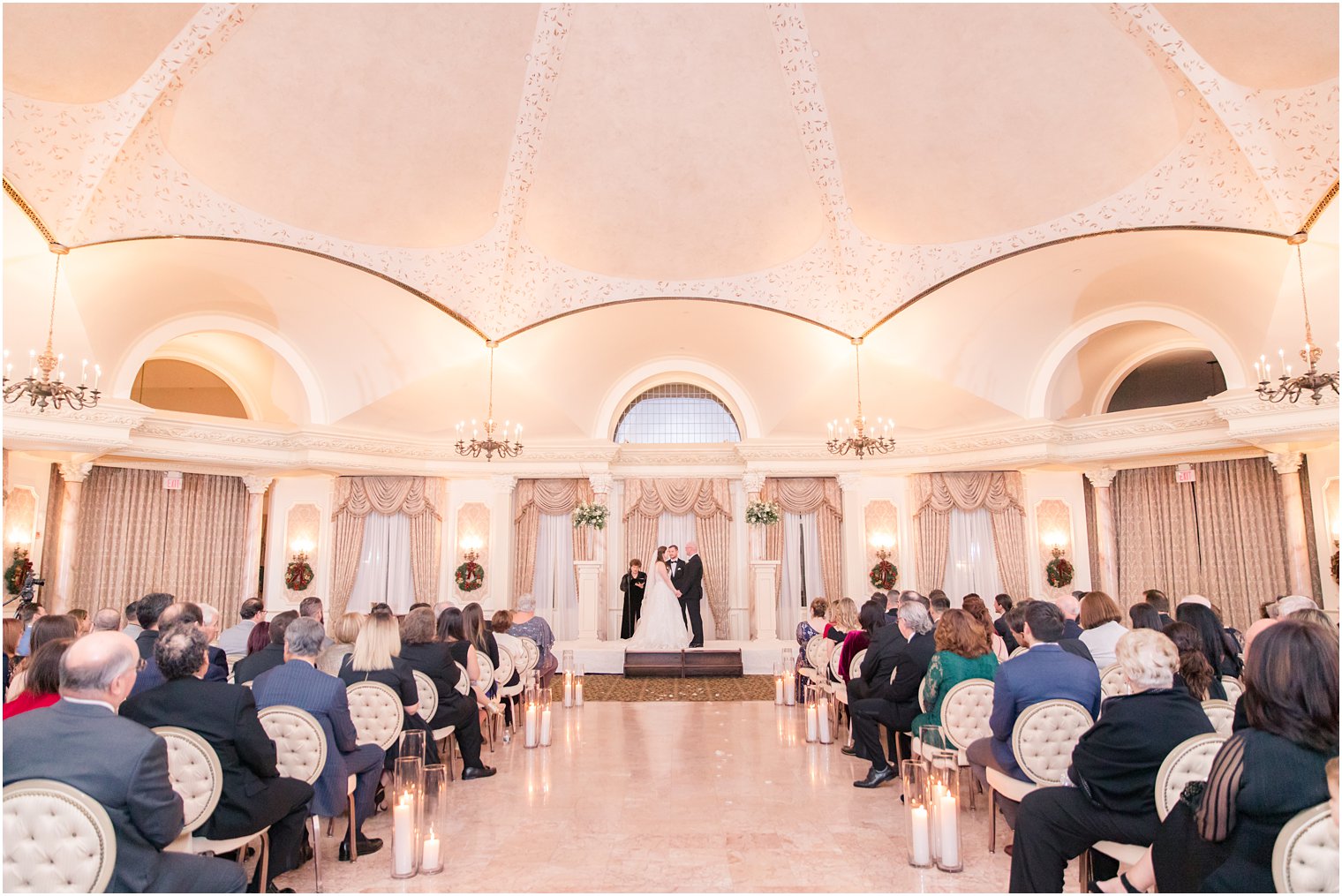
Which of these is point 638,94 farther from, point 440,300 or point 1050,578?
point 1050,578

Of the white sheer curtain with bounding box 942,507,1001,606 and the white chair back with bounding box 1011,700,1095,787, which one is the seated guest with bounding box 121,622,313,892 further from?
the white sheer curtain with bounding box 942,507,1001,606

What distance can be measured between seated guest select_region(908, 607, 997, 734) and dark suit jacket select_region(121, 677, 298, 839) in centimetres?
405

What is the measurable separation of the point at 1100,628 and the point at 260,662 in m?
6.12

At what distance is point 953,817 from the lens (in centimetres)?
444

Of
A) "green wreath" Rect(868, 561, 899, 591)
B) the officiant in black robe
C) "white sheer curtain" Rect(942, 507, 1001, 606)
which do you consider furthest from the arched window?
"white sheer curtain" Rect(942, 507, 1001, 606)

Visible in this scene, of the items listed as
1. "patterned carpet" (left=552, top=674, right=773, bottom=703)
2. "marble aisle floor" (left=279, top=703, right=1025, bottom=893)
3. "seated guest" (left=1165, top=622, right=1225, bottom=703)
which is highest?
"seated guest" (left=1165, top=622, right=1225, bottom=703)

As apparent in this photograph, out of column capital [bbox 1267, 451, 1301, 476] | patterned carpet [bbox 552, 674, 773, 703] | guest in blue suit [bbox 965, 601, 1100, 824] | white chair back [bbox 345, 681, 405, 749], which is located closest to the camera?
guest in blue suit [bbox 965, 601, 1100, 824]

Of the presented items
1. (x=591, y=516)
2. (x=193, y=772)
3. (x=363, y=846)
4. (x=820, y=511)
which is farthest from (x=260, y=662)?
(x=820, y=511)

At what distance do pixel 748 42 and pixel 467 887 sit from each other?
8.35 m

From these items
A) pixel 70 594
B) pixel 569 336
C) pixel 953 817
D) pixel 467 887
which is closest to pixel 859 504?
pixel 569 336

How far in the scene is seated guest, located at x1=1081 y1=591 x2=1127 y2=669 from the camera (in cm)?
597

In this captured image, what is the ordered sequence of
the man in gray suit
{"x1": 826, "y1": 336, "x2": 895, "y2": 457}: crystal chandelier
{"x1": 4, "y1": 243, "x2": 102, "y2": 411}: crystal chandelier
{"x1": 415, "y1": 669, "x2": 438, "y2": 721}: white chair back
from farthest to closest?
{"x1": 826, "y1": 336, "x2": 895, "y2": 457}: crystal chandelier → {"x1": 4, "y1": 243, "x2": 102, "y2": 411}: crystal chandelier → {"x1": 415, "y1": 669, "x2": 438, "y2": 721}: white chair back → the man in gray suit

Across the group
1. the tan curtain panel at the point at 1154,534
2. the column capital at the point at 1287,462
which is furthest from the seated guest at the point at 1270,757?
the tan curtain panel at the point at 1154,534

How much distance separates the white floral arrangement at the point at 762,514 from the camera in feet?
47.2
